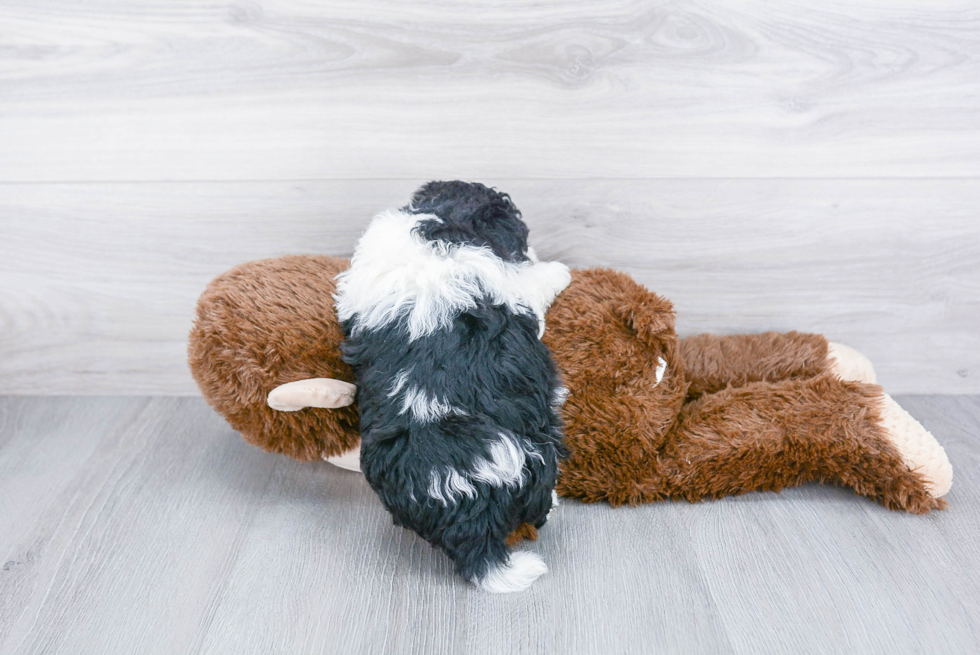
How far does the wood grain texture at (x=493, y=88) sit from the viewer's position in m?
1.03

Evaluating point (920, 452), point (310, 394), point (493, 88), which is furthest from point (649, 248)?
point (310, 394)

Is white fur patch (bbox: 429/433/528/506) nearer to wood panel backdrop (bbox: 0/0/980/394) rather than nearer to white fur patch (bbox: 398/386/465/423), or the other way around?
white fur patch (bbox: 398/386/465/423)

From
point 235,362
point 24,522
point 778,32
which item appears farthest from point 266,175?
point 778,32

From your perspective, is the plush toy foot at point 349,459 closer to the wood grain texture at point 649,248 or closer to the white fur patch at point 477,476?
the white fur patch at point 477,476

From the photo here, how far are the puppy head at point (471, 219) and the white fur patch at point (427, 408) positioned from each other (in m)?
0.18

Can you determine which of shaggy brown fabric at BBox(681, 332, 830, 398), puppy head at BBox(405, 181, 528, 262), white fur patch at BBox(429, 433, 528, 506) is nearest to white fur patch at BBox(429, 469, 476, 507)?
white fur patch at BBox(429, 433, 528, 506)

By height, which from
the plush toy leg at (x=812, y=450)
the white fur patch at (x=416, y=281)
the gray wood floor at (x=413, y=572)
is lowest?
the gray wood floor at (x=413, y=572)

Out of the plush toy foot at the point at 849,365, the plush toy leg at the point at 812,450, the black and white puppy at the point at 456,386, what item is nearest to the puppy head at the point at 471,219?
the black and white puppy at the point at 456,386

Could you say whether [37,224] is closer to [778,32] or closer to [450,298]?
[450,298]

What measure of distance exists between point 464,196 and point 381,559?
439 millimetres

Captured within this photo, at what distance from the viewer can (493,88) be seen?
1.05m

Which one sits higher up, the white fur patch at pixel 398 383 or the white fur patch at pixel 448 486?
the white fur patch at pixel 398 383

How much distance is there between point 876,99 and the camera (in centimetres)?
106

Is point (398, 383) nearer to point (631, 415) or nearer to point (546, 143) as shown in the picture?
point (631, 415)
